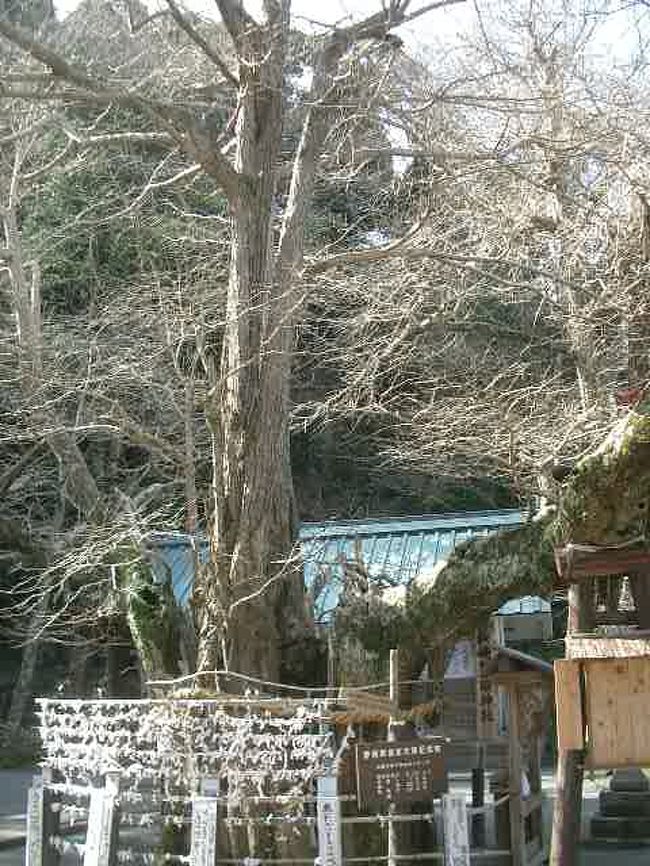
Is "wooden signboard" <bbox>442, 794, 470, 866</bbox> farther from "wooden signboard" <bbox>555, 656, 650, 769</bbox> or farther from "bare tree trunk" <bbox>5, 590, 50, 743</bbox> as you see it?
"bare tree trunk" <bbox>5, 590, 50, 743</bbox>

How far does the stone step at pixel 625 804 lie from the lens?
1338 centimetres

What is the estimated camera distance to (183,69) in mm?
12406

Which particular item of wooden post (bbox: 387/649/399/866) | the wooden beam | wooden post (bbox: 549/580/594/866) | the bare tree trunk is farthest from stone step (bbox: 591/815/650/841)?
the bare tree trunk

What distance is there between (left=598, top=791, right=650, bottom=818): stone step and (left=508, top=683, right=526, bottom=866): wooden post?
2991mm

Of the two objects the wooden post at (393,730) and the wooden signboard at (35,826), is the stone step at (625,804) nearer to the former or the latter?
the wooden post at (393,730)

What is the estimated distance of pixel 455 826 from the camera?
25.6 feet

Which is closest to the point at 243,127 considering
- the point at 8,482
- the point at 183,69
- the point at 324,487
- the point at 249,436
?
the point at 183,69

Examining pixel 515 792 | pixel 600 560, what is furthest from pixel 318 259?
pixel 515 792

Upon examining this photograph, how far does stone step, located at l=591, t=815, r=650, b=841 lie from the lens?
1301 cm

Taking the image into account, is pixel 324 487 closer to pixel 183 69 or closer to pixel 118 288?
pixel 118 288

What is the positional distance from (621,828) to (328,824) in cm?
685

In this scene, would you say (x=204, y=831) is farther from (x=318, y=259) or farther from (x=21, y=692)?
(x=21, y=692)

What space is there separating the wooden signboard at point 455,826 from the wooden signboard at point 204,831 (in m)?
1.64

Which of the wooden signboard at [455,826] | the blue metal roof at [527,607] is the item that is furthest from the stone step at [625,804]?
the wooden signboard at [455,826]
